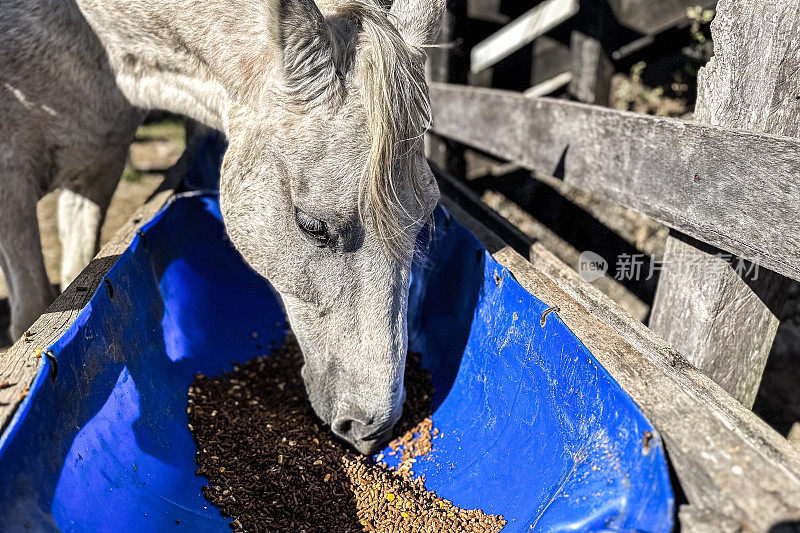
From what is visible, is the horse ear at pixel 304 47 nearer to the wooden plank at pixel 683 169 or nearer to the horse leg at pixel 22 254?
the wooden plank at pixel 683 169

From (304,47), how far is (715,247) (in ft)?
4.50

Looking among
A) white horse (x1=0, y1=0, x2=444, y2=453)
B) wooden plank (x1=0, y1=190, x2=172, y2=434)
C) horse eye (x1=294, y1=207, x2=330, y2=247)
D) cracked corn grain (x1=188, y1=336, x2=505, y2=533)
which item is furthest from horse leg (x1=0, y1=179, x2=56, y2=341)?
horse eye (x1=294, y1=207, x2=330, y2=247)

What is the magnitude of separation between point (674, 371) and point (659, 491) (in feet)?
1.40

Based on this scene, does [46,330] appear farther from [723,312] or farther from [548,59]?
[548,59]

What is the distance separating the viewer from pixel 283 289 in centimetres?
Answer: 176

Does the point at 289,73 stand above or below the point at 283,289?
above

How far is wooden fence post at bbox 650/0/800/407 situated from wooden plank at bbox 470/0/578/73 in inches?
97.8

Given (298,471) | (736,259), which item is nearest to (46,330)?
(298,471)

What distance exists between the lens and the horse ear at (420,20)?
68.2 inches

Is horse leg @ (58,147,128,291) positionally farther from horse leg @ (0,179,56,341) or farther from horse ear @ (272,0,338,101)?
horse ear @ (272,0,338,101)

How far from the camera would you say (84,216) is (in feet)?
9.44

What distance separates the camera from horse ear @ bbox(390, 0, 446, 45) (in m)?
1.73

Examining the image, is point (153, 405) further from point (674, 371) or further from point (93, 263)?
point (674, 371)

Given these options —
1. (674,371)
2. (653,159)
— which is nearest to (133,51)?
(653,159)
